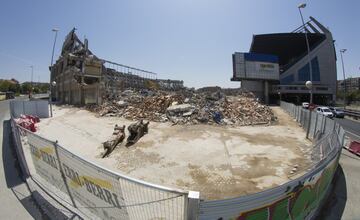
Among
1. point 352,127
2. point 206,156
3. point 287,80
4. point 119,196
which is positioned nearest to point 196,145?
point 206,156

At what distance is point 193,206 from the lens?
3293mm

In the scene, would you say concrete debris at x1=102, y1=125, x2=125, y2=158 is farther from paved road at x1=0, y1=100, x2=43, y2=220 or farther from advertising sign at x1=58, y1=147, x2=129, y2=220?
advertising sign at x1=58, y1=147, x2=129, y2=220

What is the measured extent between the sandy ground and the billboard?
50367 mm

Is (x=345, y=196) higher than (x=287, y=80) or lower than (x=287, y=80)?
lower

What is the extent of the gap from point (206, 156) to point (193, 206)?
8.52 m

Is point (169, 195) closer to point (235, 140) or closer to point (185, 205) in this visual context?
point (185, 205)

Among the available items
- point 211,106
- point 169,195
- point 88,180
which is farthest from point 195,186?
point 211,106

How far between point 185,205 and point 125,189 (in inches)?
42.0

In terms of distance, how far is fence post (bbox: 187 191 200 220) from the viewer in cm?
327

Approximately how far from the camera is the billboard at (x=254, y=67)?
67125 millimetres

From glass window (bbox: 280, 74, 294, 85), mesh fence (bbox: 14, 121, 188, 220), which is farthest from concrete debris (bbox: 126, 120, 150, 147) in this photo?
glass window (bbox: 280, 74, 294, 85)

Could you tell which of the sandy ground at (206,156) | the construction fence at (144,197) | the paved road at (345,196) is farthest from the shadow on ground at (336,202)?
the sandy ground at (206,156)

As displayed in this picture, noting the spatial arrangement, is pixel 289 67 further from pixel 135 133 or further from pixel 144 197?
pixel 144 197

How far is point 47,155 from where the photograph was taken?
247 inches
